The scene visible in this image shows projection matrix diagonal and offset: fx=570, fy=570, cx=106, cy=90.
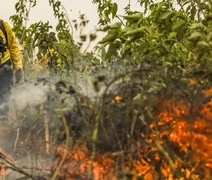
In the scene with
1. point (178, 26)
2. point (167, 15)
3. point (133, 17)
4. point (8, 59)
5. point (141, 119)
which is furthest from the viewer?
point (8, 59)

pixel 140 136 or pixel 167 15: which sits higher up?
pixel 167 15

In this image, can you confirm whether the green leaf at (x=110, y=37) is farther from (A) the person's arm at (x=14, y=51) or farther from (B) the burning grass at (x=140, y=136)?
(A) the person's arm at (x=14, y=51)

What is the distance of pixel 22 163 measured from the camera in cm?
358

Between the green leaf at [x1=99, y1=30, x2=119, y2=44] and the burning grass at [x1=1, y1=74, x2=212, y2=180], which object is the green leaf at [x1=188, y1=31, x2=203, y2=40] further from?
the green leaf at [x1=99, y1=30, x2=119, y2=44]

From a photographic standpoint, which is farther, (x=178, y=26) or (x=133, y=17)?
(x=178, y=26)

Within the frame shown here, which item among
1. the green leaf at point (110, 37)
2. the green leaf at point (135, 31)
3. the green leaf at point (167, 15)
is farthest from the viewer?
the green leaf at point (167, 15)

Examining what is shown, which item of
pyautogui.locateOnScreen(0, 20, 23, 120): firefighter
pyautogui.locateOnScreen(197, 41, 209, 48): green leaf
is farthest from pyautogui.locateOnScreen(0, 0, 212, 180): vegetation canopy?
pyautogui.locateOnScreen(0, 20, 23, 120): firefighter

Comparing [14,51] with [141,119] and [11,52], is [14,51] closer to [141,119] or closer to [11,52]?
[11,52]

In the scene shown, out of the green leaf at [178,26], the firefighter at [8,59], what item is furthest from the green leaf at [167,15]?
the firefighter at [8,59]

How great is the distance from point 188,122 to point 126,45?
80 centimetres

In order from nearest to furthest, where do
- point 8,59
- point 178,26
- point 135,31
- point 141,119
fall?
point 141,119, point 135,31, point 178,26, point 8,59

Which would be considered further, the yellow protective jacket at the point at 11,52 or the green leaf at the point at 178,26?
the yellow protective jacket at the point at 11,52

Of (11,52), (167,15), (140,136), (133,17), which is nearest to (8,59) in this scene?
(11,52)

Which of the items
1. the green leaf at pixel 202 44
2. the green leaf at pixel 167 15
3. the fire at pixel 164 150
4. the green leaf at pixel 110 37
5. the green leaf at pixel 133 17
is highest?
the green leaf at pixel 167 15
